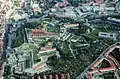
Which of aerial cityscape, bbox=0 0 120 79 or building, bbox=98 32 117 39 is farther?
building, bbox=98 32 117 39

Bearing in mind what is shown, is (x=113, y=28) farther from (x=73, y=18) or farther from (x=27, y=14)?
(x=27, y=14)

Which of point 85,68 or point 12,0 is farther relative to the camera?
point 12,0

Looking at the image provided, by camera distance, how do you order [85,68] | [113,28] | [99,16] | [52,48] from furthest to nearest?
[99,16] → [113,28] → [52,48] → [85,68]

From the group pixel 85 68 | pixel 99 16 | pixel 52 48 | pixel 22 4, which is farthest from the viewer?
pixel 22 4

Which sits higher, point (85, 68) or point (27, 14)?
point (27, 14)

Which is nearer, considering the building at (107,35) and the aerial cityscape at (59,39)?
the aerial cityscape at (59,39)

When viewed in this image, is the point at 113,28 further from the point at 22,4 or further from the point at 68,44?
the point at 22,4

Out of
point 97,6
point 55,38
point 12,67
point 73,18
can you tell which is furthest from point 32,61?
point 97,6
